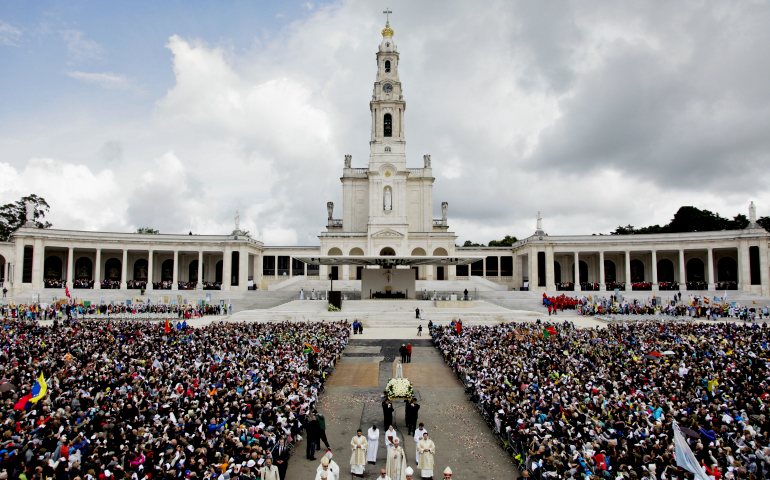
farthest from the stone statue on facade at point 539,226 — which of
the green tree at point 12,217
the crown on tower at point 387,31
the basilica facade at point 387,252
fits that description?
the green tree at point 12,217

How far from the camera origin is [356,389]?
16.0m

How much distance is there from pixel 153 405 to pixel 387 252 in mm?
47349

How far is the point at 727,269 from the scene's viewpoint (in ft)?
182

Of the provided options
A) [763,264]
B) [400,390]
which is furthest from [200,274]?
[763,264]

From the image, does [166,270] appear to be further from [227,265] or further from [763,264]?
[763,264]

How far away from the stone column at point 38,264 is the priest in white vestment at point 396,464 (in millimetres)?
51480

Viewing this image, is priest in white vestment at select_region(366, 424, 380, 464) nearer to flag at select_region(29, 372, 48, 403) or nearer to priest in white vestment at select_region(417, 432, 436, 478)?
priest in white vestment at select_region(417, 432, 436, 478)

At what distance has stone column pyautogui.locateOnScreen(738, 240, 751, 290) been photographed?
154 ft

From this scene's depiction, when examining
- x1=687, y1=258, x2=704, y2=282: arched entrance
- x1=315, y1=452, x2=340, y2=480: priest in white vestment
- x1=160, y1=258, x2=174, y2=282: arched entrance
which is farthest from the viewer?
x1=160, y1=258, x2=174, y2=282: arched entrance

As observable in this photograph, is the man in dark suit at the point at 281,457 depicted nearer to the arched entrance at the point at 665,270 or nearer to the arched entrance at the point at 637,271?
the arched entrance at the point at 637,271

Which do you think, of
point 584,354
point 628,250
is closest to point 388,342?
point 584,354

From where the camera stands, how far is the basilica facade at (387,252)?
49.0 m

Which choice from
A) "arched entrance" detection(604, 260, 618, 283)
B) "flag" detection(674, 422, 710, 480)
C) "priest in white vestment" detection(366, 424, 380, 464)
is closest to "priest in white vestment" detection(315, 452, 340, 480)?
"priest in white vestment" detection(366, 424, 380, 464)

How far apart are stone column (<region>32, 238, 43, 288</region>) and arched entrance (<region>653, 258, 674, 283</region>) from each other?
7104cm
